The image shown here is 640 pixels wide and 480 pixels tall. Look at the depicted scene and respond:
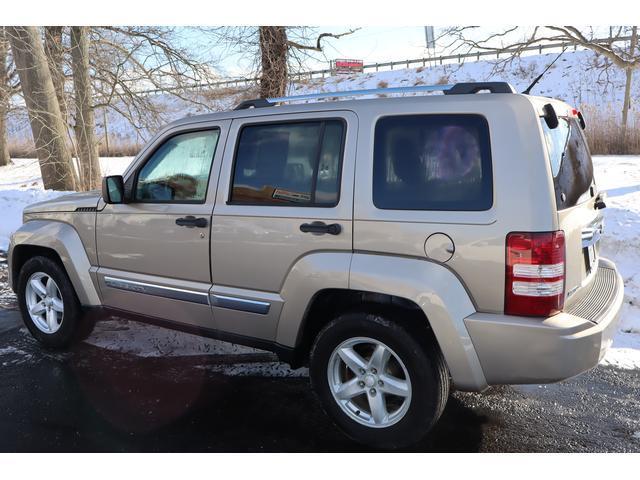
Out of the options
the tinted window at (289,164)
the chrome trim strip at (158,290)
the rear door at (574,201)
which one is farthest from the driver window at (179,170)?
the rear door at (574,201)

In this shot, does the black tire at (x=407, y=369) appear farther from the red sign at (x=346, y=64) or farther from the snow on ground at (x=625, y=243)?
the red sign at (x=346, y=64)

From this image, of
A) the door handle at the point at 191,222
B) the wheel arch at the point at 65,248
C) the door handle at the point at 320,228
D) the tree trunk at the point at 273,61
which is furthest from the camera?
the tree trunk at the point at 273,61

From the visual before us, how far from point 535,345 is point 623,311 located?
3.05 meters

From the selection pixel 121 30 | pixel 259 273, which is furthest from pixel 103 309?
pixel 121 30

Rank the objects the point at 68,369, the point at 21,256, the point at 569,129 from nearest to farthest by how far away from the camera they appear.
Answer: the point at 569,129 < the point at 68,369 < the point at 21,256

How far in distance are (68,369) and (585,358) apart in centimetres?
361

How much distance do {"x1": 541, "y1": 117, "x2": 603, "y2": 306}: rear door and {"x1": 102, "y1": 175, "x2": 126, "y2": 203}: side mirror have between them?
2.91m

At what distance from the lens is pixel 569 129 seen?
3.01 metres

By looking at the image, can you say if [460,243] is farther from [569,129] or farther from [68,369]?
[68,369]

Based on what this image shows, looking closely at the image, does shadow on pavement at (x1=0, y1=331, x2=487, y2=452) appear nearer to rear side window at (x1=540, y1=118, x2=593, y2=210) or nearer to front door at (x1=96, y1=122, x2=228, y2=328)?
front door at (x1=96, y1=122, x2=228, y2=328)

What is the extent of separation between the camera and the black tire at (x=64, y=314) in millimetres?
4168

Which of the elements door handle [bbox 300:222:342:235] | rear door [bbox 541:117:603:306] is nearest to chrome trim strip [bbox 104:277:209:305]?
door handle [bbox 300:222:342:235]

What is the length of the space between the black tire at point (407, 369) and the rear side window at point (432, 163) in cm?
68

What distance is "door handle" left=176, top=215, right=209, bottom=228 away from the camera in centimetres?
336
